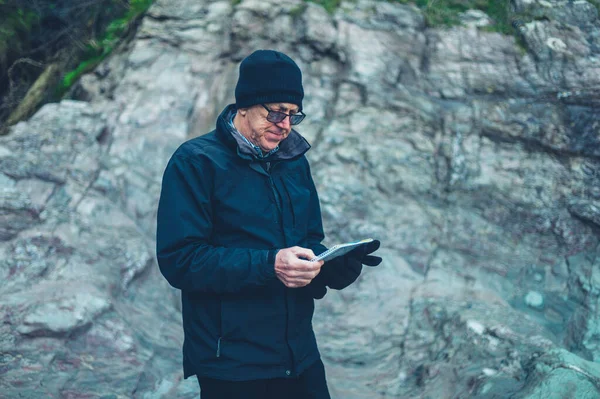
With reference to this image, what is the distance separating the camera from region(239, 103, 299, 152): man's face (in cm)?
290

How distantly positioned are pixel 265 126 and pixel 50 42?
642 cm

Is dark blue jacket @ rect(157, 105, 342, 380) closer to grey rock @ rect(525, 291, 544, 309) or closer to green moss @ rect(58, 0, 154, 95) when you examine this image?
grey rock @ rect(525, 291, 544, 309)

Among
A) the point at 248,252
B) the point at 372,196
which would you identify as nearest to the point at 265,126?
the point at 248,252

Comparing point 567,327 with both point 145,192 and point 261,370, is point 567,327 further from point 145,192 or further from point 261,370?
point 145,192

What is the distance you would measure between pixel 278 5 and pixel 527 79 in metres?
3.28

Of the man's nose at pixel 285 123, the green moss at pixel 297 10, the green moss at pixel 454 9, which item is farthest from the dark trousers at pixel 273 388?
the green moss at pixel 454 9

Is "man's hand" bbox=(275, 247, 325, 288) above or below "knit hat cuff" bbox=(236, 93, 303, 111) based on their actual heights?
below

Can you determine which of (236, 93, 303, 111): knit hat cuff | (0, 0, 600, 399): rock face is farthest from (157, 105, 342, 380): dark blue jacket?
(0, 0, 600, 399): rock face

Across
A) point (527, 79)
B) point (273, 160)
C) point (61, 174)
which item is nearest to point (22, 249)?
point (61, 174)

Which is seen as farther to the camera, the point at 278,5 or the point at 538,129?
the point at 278,5

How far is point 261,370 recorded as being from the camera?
8.98 ft

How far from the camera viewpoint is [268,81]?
285cm

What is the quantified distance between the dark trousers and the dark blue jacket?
0.07 m

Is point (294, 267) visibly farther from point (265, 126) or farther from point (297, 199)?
point (265, 126)
